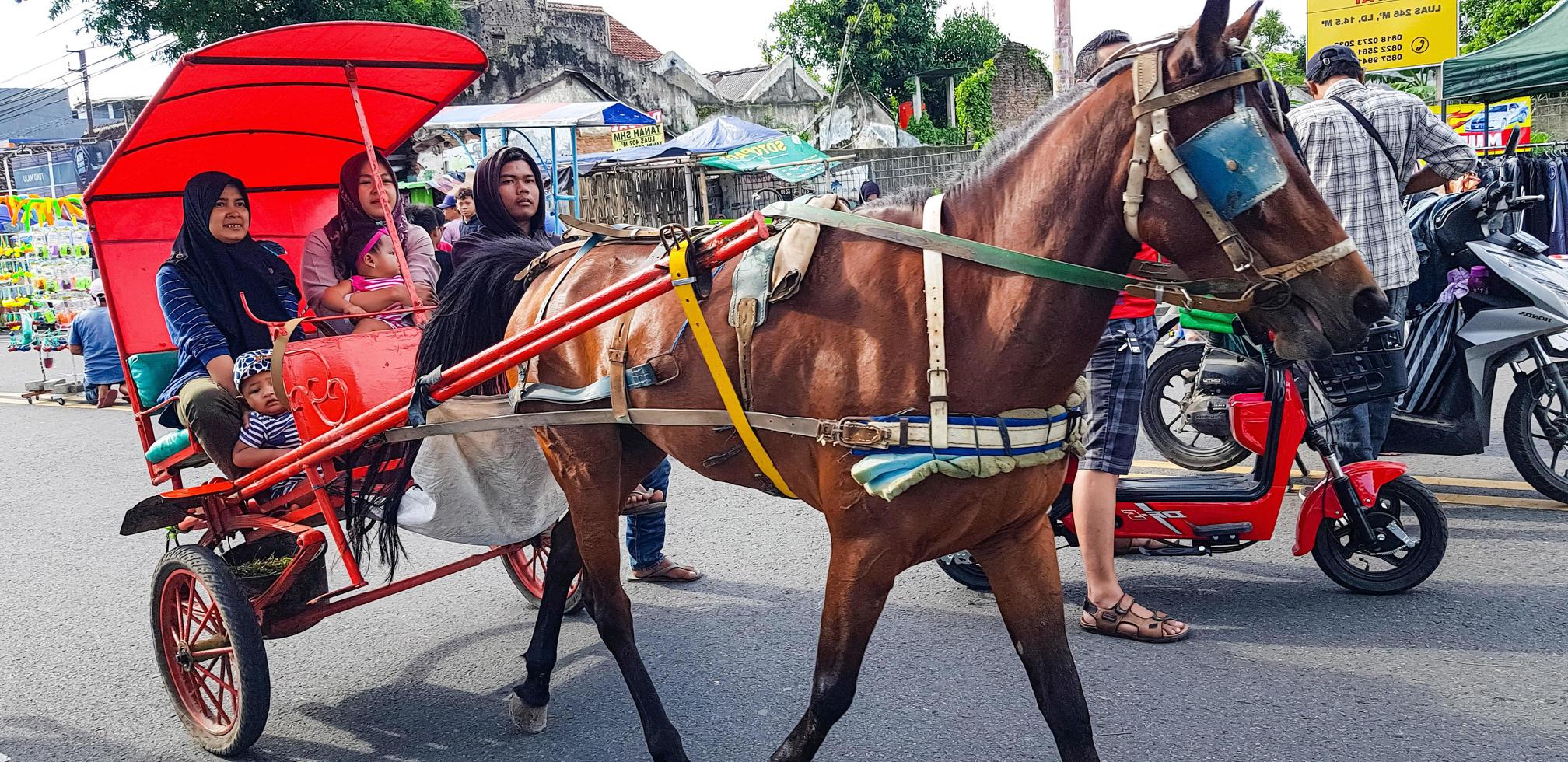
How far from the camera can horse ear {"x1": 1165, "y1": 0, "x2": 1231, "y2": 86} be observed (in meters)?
1.98

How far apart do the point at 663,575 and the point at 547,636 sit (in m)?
1.13

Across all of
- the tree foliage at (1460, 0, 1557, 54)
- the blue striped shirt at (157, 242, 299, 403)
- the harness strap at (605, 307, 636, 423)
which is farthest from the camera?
the tree foliage at (1460, 0, 1557, 54)

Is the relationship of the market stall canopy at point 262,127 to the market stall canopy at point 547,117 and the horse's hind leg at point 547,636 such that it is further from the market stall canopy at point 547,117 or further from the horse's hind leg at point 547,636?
the market stall canopy at point 547,117

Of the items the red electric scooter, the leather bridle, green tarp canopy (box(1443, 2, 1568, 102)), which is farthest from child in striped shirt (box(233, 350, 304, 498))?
green tarp canopy (box(1443, 2, 1568, 102))

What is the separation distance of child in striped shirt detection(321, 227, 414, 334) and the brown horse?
1645 millimetres

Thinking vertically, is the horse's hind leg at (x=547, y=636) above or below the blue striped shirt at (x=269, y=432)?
below

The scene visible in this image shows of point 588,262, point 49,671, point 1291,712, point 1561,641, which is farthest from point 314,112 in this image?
point 1561,641

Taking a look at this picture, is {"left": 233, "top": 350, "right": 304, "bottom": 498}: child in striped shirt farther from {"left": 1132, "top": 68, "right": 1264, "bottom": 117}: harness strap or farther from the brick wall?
Result: the brick wall

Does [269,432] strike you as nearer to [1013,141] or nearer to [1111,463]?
[1013,141]

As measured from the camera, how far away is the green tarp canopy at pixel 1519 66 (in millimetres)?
9039

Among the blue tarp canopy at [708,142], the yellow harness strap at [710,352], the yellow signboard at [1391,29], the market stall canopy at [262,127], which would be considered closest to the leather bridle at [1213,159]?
the yellow harness strap at [710,352]

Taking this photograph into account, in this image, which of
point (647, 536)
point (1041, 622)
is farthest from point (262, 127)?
point (1041, 622)

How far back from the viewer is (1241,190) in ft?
6.68

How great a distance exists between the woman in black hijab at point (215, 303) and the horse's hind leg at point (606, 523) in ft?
3.73
